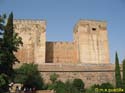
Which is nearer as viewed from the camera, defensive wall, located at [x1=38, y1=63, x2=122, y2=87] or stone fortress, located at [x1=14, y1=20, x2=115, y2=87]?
defensive wall, located at [x1=38, y1=63, x2=122, y2=87]

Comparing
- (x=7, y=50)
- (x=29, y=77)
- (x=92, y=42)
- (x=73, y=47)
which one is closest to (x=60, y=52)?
(x=73, y=47)

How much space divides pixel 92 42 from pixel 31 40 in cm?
731

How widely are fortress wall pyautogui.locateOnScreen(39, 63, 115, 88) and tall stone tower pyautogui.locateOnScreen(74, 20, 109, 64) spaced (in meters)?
4.66

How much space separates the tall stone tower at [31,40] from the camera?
1205 inches

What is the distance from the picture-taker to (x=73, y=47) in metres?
34.7

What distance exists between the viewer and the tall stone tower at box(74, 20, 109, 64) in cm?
3203

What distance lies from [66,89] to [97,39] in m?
14.8

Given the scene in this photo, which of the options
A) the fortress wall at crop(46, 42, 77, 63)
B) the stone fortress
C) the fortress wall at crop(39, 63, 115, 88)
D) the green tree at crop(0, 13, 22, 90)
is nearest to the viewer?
the green tree at crop(0, 13, 22, 90)

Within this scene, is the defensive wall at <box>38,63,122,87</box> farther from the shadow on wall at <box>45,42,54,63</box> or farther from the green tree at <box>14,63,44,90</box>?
the shadow on wall at <box>45,42,54,63</box>

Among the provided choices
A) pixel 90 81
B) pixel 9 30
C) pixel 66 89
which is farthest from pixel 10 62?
pixel 90 81

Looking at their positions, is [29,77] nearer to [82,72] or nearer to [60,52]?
[82,72]

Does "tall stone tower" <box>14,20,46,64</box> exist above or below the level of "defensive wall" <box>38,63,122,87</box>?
above

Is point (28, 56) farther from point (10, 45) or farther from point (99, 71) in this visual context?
point (10, 45)

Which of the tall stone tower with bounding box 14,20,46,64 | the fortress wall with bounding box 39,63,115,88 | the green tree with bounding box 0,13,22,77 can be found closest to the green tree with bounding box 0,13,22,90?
the green tree with bounding box 0,13,22,77
